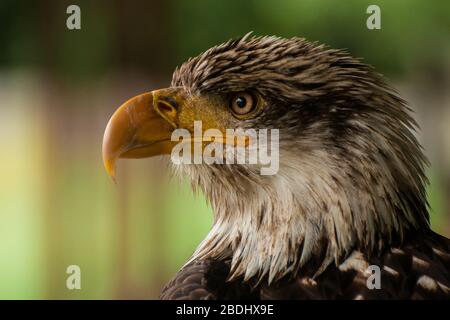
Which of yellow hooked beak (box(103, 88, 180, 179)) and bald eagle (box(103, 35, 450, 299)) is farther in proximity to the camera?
yellow hooked beak (box(103, 88, 180, 179))

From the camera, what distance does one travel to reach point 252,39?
158 cm

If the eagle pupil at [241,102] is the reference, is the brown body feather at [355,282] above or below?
below

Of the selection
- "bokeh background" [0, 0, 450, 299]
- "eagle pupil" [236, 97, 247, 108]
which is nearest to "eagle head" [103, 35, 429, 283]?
"eagle pupil" [236, 97, 247, 108]

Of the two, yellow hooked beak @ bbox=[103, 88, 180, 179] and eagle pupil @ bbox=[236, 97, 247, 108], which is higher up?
eagle pupil @ bbox=[236, 97, 247, 108]

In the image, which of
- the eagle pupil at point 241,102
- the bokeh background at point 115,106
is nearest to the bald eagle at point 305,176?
the eagle pupil at point 241,102

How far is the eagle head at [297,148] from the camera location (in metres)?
1.39

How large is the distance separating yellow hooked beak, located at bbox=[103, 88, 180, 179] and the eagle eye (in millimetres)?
148

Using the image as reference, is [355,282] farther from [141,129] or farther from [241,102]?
[141,129]

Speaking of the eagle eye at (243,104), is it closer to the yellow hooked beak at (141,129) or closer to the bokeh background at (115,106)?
the yellow hooked beak at (141,129)

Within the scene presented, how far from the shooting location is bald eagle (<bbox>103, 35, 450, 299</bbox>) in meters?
1.38

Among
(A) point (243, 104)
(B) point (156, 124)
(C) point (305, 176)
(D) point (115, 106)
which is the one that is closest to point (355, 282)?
(C) point (305, 176)

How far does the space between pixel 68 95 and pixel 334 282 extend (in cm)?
234

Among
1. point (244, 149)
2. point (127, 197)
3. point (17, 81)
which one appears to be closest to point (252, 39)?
point (244, 149)

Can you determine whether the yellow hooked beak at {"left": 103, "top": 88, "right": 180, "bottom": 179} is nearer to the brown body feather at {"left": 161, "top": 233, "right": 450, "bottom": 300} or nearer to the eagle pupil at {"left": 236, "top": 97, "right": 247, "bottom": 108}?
the eagle pupil at {"left": 236, "top": 97, "right": 247, "bottom": 108}
